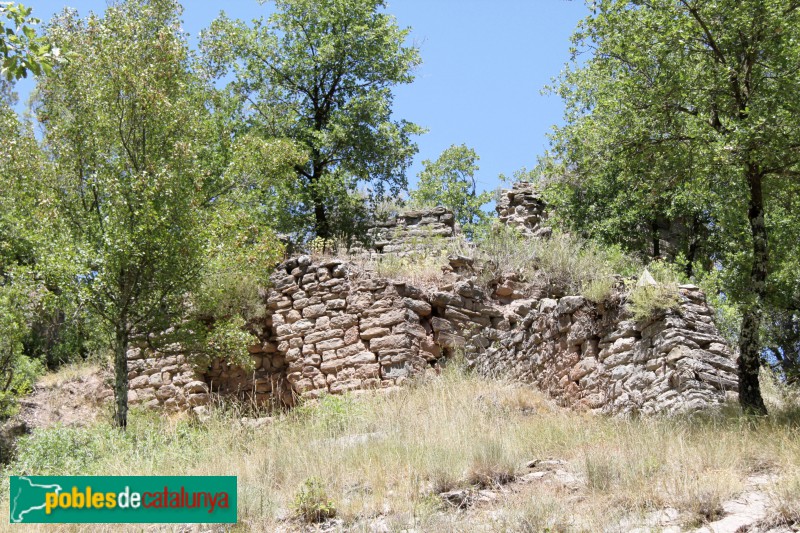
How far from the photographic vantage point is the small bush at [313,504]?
6715 mm

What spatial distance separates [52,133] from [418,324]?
6.09 m

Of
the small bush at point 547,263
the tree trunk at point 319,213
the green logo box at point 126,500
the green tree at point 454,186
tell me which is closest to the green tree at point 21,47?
the green logo box at point 126,500

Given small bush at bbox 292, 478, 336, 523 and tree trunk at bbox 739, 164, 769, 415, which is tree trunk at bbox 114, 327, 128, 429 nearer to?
small bush at bbox 292, 478, 336, 523

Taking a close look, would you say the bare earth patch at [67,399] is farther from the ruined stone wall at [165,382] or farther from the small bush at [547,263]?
the small bush at [547,263]

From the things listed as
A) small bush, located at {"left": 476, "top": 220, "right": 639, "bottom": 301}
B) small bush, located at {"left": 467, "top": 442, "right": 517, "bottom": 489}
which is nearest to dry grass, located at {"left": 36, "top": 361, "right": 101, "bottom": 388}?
small bush, located at {"left": 476, "top": 220, "right": 639, "bottom": 301}

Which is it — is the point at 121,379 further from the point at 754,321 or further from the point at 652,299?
the point at 754,321

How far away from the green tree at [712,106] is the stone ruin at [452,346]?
2.41ft

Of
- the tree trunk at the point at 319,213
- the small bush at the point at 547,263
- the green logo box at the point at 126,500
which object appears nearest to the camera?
the green logo box at the point at 126,500

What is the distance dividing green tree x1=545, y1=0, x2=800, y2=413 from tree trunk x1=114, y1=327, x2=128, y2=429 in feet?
22.4

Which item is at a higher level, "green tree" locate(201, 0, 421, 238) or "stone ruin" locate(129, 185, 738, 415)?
"green tree" locate(201, 0, 421, 238)

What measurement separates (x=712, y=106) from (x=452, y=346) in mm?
4962

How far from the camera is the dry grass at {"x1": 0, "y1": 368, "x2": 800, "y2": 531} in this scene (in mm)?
6180

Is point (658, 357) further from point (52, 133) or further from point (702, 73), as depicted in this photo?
point (52, 133)

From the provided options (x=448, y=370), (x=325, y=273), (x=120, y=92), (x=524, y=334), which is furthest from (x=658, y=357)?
(x=120, y=92)
